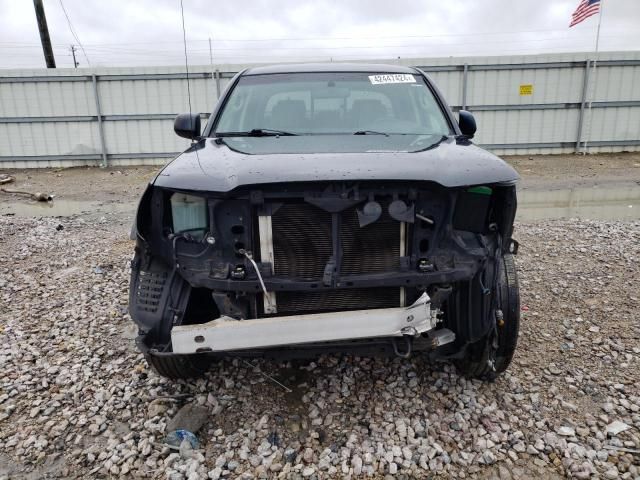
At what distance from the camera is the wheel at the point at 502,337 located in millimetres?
2709

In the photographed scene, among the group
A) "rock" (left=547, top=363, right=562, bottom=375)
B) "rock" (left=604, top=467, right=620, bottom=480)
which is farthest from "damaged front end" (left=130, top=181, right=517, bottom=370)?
"rock" (left=547, top=363, right=562, bottom=375)

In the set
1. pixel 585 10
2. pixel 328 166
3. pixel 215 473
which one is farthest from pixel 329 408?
pixel 585 10

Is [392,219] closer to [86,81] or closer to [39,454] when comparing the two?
[39,454]

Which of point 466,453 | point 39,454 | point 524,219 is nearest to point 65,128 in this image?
point 524,219

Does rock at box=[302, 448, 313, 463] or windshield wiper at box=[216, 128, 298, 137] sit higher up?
windshield wiper at box=[216, 128, 298, 137]

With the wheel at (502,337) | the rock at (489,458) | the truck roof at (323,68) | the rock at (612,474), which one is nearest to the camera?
the rock at (612,474)

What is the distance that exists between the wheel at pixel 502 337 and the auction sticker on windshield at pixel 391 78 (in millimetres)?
1759

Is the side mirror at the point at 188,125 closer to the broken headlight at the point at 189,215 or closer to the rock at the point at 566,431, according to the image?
the broken headlight at the point at 189,215

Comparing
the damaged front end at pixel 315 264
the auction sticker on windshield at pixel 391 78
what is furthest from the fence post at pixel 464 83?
the damaged front end at pixel 315 264

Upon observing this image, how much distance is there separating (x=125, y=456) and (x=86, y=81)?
1330cm

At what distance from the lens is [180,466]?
7.63 feet

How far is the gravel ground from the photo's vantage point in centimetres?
234

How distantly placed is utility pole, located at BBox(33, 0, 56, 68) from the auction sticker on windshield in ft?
52.9

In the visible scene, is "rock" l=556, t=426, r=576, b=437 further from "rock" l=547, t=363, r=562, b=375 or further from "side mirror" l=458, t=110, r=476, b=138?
"side mirror" l=458, t=110, r=476, b=138
